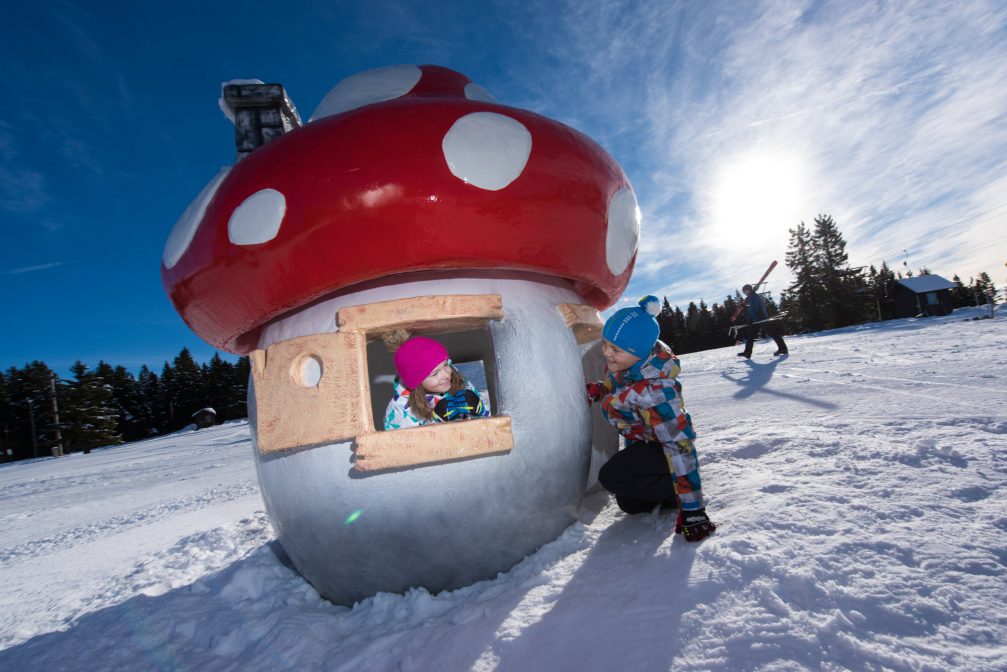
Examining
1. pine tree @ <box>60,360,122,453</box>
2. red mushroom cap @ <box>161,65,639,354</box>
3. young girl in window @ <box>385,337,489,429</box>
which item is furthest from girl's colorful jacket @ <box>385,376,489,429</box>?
pine tree @ <box>60,360,122,453</box>

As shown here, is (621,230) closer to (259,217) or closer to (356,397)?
(356,397)

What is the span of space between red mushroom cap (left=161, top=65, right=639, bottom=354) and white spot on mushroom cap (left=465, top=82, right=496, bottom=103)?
705 millimetres

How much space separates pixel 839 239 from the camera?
33844mm

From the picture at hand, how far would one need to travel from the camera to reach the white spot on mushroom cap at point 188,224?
2.04 metres

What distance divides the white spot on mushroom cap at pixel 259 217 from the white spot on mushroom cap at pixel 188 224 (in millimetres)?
297

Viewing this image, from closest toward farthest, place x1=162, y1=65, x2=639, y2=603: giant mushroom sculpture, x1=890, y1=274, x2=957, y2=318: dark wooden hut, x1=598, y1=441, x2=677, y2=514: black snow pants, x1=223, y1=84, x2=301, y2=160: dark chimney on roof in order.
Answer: x1=162, y1=65, x2=639, y2=603: giant mushroom sculpture → x1=598, y1=441, x2=677, y2=514: black snow pants → x1=223, y1=84, x2=301, y2=160: dark chimney on roof → x1=890, y1=274, x2=957, y2=318: dark wooden hut

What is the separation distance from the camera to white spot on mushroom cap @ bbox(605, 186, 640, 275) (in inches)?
89.0

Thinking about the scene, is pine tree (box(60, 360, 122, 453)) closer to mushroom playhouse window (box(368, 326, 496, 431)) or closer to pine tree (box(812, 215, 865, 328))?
mushroom playhouse window (box(368, 326, 496, 431))

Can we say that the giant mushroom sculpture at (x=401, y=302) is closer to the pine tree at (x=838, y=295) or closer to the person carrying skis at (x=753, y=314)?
the person carrying skis at (x=753, y=314)

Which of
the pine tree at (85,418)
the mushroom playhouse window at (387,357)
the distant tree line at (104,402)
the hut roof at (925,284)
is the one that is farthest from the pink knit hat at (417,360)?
the hut roof at (925,284)

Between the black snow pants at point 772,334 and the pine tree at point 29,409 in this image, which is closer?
the black snow pants at point 772,334

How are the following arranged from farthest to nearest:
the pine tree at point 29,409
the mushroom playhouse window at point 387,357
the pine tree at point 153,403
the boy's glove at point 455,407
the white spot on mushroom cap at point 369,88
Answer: the pine tree at point 153,403, the pine tree at point 29,409, the mushroom playhouse window at point 387,357, the white spot on mushroom cap at point 369,88, the boy's glove at point 455,407

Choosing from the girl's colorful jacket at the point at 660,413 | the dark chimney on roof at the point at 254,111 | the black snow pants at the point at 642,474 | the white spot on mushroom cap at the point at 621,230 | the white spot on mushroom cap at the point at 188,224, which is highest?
the dark chimney on roof at the point at 254,111

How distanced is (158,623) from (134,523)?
228cm
